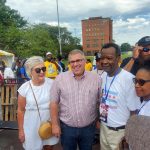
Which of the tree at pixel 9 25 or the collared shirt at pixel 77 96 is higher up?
the tree at pixel 9 25

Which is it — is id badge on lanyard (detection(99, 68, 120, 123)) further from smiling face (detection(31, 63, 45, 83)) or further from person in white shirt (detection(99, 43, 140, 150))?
smiling face (detection(31, 63, 45, 83))

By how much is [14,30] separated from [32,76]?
41725 mm

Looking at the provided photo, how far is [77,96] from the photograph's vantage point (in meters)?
3.23

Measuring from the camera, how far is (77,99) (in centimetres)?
323

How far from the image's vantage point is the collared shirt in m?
3.23

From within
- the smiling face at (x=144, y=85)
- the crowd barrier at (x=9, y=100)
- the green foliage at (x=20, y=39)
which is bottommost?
the crowd barrier at (x=9, y=100)

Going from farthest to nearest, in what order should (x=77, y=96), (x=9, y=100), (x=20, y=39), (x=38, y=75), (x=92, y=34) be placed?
1. (x=92, y=34)
2. (x=20, y=39)
3. (x=9, y=100)
4. (x=38, y=75)
5. (x=77, y=96)

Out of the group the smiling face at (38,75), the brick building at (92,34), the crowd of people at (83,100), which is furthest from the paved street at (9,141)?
the brick building at (92,34)

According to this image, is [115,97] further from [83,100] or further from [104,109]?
[83,100]

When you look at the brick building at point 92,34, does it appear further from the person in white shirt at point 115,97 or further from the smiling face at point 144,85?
the smiling face at point 144,85

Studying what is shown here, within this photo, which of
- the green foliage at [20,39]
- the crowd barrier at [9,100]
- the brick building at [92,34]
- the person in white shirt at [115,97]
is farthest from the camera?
the brick building at [92,34]

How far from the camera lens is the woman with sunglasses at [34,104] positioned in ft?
11.3

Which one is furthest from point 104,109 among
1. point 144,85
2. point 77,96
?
point 144,85

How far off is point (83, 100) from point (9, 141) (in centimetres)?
324
